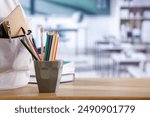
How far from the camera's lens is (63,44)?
4.79m

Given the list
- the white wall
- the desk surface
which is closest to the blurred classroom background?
the white wall

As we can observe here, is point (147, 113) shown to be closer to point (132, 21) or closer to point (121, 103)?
point (121, 103)

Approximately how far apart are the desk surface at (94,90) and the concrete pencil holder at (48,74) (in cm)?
2

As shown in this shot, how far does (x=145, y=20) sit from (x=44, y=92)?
4.20 meters

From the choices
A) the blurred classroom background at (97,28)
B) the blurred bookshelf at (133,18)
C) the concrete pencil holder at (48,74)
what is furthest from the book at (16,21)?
the blurred bookshelf at (133,18)

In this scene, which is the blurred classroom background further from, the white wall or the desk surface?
the desk surface

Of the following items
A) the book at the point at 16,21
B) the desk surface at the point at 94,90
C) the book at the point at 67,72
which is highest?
the book at the point at 16,21

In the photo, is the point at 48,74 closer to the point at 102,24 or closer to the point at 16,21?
the point at 16,21

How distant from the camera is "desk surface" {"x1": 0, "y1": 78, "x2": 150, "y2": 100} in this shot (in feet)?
2.30

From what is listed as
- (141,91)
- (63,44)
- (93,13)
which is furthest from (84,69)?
(141,91)

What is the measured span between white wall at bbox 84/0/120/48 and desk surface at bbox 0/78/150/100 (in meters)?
3.92

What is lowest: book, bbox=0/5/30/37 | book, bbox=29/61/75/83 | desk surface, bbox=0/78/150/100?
desk surface, bbox=0/78/150/100

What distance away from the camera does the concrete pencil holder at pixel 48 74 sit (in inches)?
28.7

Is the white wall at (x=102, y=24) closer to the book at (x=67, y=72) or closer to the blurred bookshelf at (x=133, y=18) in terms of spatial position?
the blurred bookshelf at (x=133, y=18)
